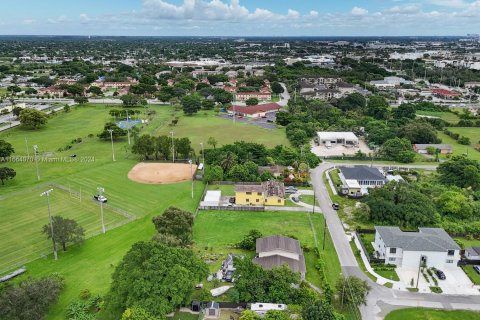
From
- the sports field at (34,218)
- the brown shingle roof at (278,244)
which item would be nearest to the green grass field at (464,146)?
the brown shingle roof at (278,244)

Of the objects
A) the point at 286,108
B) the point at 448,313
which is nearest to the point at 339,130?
the point at 286,108

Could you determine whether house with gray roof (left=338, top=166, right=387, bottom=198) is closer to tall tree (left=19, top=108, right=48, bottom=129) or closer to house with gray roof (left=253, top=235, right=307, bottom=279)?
house with gray roof (left=253, top=235, right=307, bottom=279)

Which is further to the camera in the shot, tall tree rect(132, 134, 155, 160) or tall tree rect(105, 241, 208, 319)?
tall tree rect(132, 134, 155, 160)

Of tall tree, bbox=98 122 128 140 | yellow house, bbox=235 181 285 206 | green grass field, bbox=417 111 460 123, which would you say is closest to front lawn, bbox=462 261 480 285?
yellow house, bbox=235 181 285 206

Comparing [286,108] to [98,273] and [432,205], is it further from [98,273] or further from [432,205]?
[98,273]

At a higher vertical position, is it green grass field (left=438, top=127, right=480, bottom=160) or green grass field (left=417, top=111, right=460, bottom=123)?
green grass field (left=417, top=111, right=460, bottom=123)

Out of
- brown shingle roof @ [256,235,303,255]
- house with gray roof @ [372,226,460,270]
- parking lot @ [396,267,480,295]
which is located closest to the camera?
parking lot @ [396,267,480,295]

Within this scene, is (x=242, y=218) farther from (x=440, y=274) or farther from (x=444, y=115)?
(x=444, y=115)

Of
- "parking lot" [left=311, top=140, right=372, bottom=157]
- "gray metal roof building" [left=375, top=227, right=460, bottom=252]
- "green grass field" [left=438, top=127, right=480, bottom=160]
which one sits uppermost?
"gray metal roof building" [left=375, top=227, right=460, bottom=252]
